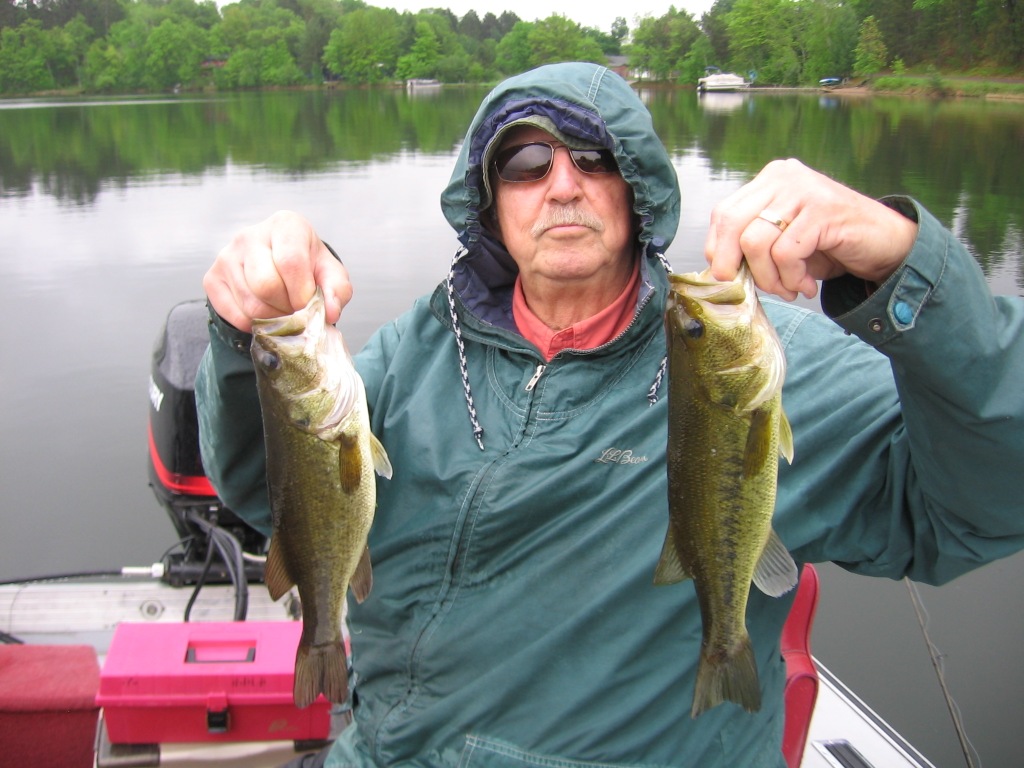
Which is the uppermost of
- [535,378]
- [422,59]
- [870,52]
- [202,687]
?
[422,59]

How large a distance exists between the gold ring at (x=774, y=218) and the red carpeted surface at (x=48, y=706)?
10.2 feet

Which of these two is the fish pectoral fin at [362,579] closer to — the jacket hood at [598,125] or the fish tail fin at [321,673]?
the fish tail fin at [321,673]

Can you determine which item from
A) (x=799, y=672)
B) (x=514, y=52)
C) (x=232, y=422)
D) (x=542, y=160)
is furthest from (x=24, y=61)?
(x=799, y=672)

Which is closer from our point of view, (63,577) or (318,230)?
(63,577)

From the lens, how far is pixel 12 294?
14383 mm

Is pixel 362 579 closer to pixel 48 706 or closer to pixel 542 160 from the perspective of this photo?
pixel 542 160

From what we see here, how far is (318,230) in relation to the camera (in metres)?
18.2

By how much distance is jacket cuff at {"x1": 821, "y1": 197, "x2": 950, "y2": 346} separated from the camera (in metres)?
1.69

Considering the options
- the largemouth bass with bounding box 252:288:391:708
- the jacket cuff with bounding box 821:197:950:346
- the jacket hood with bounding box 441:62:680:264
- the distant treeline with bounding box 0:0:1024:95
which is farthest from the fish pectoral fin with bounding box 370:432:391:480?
the distant treeline with bounding box 0:0:1024:95

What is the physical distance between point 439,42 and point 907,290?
11300cm

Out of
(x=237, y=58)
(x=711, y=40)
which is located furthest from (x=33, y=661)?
(x=237, y=58)

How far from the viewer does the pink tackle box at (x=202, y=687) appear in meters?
3.02

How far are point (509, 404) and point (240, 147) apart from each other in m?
35.0

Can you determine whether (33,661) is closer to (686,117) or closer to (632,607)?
(632,607)
